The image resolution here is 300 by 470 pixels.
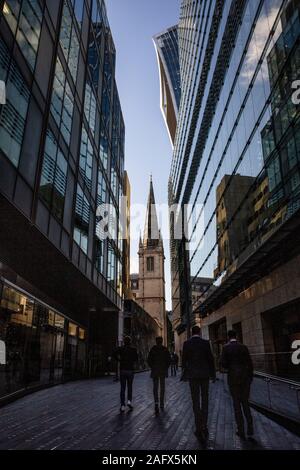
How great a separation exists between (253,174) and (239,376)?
15.2 m

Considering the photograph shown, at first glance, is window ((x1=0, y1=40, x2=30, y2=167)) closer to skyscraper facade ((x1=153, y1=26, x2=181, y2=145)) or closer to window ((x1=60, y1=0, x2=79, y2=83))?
window ((x1=60, y1=0, x2=79, y2=83))

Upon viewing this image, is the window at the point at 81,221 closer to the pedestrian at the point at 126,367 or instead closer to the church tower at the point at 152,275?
the pedestrian at the point at 126,367

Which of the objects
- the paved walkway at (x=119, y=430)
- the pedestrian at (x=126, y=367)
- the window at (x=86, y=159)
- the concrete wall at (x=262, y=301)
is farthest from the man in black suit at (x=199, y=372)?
the window at (x=86, y=159)

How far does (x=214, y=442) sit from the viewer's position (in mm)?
5410

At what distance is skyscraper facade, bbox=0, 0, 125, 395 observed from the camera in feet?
35.0

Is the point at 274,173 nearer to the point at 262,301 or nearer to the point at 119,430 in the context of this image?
the point at 262,301

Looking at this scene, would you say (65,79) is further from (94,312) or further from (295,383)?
(94,312)

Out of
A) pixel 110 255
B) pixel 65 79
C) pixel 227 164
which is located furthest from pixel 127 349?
pixel 227 164

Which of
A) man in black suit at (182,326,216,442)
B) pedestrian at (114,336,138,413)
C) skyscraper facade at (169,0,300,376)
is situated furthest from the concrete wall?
man in black suit at (182,326,216,442)

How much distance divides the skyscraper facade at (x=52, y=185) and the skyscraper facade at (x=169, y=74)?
285 ft

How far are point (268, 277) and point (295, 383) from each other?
10.3 metres

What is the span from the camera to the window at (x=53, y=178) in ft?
42.1

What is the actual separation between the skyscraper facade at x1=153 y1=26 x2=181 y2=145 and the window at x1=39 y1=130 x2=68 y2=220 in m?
98.7

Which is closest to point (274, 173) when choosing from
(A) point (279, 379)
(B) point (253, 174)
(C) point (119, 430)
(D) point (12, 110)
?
(B) point (253, 174)
